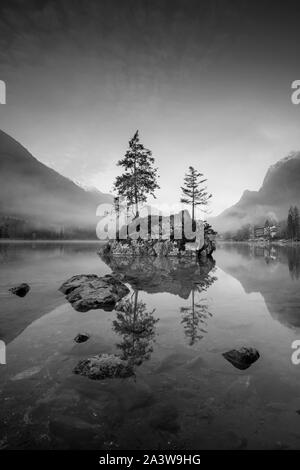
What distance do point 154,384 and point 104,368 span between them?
1081mm

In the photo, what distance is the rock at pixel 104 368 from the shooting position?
14.3ft

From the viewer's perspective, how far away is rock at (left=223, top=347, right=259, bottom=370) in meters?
4.82

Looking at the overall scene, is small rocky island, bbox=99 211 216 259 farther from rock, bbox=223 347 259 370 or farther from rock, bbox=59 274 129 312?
rock, bbox=223 347 259 370

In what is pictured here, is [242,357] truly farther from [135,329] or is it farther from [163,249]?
[163,249]

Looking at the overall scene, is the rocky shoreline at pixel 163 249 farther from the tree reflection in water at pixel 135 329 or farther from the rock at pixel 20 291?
the tree reflection in water at pixel 135 329

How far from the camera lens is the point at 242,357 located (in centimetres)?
495

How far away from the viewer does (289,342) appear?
5.93 meters

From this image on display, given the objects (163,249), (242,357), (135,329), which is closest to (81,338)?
(135,329)

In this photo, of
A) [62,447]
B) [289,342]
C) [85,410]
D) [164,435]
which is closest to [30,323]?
[85,410]

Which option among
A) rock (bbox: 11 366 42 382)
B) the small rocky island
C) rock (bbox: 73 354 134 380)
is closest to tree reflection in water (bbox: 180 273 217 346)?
rock (bbox: 73 354 134 380)

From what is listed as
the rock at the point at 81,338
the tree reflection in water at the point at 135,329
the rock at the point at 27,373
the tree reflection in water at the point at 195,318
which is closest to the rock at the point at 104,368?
the tree reflection in water at the point at 135,329

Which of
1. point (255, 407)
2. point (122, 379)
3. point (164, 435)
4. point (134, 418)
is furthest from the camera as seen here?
point (122, 379)
